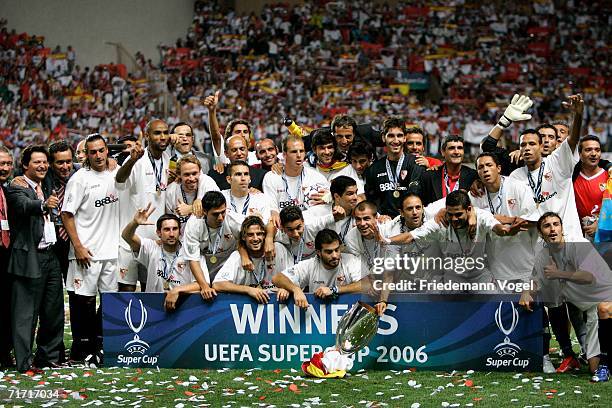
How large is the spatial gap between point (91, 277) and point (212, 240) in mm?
1123

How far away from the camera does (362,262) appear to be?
332 inches

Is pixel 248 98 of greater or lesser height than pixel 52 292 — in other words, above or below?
above

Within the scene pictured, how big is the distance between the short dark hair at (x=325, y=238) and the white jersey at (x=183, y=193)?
4.17ft

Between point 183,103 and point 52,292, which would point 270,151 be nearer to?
point 52,292

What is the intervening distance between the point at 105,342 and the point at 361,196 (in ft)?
8.52

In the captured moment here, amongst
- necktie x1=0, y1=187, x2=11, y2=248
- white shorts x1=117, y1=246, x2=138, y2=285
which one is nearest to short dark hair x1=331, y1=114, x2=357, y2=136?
white shorts x1=117, y1=246, x2=138, y2=285

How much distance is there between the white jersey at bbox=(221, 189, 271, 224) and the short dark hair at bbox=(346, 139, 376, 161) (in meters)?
1.01

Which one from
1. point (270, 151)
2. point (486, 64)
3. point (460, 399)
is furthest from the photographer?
point (486, 64)

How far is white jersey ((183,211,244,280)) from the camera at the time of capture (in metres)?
8.56

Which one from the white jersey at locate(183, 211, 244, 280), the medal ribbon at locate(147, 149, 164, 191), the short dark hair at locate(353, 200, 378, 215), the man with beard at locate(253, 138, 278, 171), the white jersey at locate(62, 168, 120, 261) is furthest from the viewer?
the man with beard at locate(253, 138, 278, 171)

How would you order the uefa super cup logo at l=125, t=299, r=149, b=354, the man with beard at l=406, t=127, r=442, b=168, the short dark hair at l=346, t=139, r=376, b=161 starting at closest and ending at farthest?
1. the uefa super cup logo at l=125, t=299, r=149, b=354
2. the short dark hair at l=346, t=139, r=376, b=161
3. the man with beard at l=406, t=127, r=442, b=168

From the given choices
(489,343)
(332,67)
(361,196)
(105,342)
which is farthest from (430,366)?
(332,67)

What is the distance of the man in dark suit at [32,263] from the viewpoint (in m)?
8.34

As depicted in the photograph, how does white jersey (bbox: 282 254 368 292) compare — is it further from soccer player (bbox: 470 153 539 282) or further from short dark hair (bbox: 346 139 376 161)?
short dark hair (bbox: 346 139 376 161)
